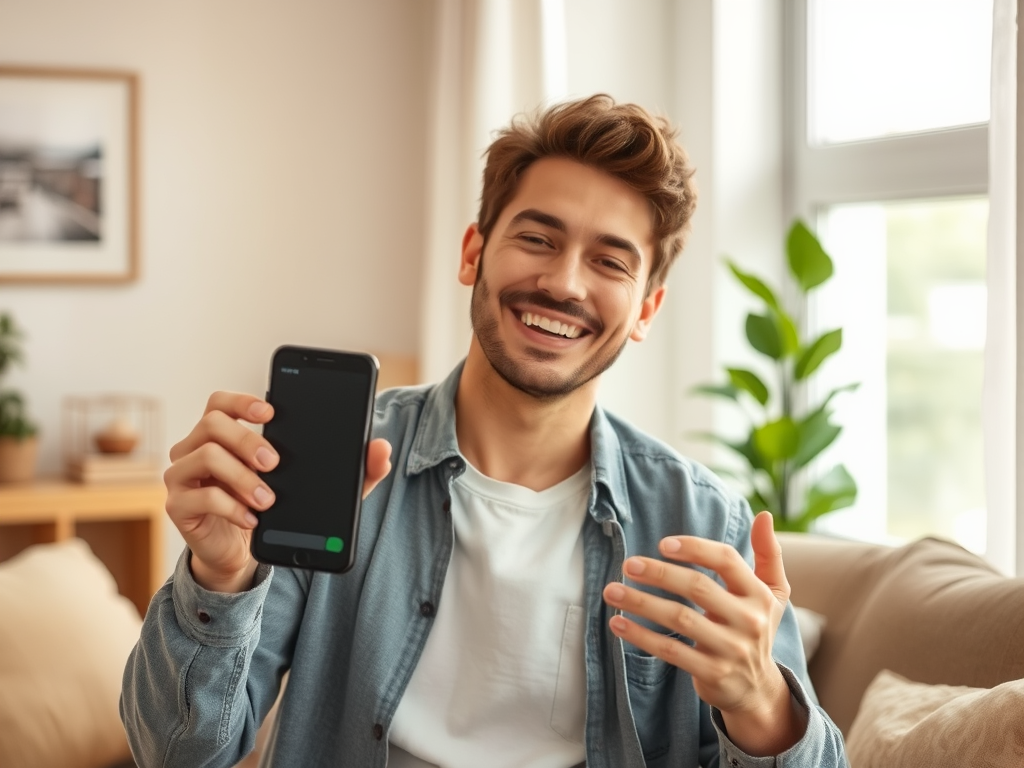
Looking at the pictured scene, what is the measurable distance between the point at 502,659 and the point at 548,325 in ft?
1.39

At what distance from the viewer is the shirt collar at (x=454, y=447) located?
4.94 feet

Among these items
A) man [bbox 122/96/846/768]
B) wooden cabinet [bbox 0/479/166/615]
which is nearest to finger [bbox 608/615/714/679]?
man [bbox 122/96/846/768]

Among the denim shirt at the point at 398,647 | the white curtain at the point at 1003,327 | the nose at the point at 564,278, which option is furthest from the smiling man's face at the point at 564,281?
the white curtain at the point at 1003,327

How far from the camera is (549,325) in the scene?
151 centimetres

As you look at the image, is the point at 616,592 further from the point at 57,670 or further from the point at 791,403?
the point at 791,403

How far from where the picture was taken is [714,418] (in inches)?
126

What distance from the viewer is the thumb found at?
1.16m

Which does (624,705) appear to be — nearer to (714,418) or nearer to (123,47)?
(714,418)

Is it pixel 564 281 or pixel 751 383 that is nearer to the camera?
pixel 564 281

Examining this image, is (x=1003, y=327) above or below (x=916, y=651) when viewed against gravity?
above

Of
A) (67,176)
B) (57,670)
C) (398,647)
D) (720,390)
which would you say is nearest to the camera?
(398,647)

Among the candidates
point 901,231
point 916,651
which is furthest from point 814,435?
point 916,651

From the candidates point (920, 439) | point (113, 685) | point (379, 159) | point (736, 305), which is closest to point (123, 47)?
point (379, 159)

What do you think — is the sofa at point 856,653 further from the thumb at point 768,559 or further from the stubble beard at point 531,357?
the stubble beard at point 531,357
